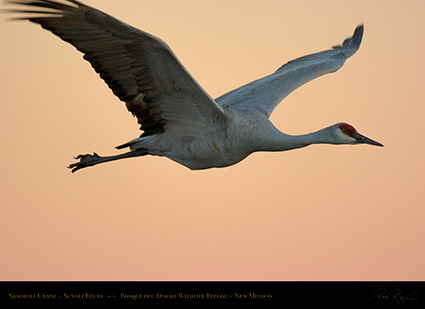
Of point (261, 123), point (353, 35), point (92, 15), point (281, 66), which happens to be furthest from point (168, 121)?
point (353, 35)

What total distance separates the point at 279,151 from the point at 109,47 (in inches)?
90.6

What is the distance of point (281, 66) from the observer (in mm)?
12070

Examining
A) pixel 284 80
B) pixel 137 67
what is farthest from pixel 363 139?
pixel 137 67

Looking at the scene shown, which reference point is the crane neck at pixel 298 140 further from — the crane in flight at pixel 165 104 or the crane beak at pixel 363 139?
the crane beak at pixel 363 139

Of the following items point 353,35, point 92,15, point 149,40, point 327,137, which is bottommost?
point 327,137

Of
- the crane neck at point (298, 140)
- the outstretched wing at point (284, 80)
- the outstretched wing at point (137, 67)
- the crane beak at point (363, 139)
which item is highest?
the outstretched wing at point (137, 67)

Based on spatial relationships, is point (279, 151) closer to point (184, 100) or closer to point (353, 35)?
point (184, 100)

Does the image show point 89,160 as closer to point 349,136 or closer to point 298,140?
point 298,140

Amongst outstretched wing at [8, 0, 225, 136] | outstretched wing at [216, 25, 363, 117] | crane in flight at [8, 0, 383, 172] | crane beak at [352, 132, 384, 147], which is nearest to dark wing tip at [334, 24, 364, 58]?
outstretched wing at [216, 25, 363, 117]

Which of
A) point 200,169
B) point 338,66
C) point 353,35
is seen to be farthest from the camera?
point 353,35

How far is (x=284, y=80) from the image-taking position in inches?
418

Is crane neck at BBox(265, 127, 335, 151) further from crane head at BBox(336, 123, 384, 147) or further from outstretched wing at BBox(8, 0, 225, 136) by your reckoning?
outstretched wing at BBox(8, 0, 225, 136)

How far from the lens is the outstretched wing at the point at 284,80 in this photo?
9836 millimetres

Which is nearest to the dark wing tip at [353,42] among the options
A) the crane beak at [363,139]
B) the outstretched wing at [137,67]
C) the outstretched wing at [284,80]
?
the outstretched wing at [284,80]
